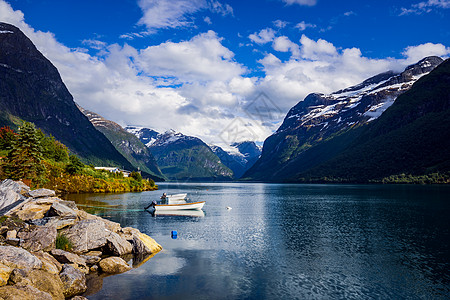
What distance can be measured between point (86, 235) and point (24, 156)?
179 ft

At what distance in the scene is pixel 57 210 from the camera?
34.9 m

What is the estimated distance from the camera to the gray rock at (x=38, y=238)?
85.8 ft

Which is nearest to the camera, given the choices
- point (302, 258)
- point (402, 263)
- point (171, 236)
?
point (402, 263)

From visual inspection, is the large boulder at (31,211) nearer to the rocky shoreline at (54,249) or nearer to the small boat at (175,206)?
the rocky shoreline at (54,249)

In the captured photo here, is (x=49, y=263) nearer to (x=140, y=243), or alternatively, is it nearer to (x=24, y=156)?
(x=140, y=243)

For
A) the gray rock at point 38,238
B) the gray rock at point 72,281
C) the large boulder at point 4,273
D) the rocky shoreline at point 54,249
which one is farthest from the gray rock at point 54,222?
the large boulder at point 4,273

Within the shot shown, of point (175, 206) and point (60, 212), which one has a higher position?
point (60, 212)

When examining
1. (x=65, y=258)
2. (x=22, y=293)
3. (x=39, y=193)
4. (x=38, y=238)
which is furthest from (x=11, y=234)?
(x=39, y=193)

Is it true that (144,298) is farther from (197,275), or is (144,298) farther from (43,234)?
(43,234)

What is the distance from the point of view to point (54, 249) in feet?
90.2

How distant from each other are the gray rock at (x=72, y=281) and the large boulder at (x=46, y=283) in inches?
36.2

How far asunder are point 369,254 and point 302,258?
828 centimetres

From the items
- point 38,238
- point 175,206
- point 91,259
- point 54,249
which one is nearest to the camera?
point 38,238

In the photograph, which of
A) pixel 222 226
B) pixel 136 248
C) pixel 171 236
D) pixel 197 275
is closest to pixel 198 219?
pixel 222 226
